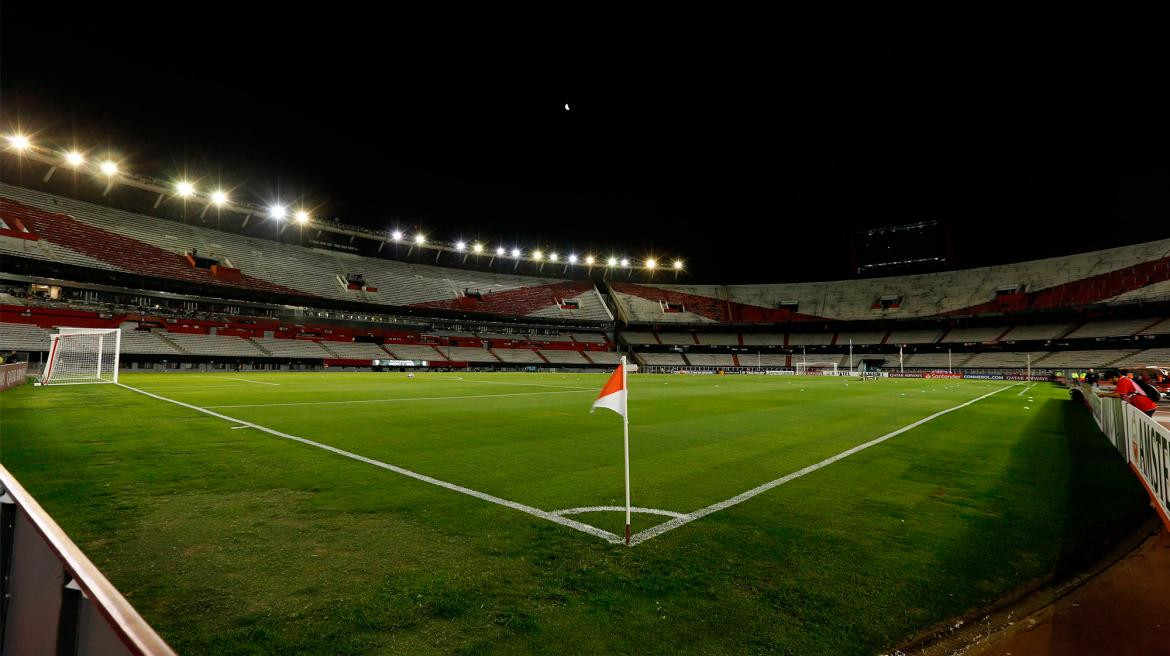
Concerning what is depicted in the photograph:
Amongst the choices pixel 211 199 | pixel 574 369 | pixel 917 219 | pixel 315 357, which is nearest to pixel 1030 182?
pixel 917 219

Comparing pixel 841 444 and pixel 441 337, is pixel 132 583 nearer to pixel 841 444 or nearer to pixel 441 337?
pixel 841 444

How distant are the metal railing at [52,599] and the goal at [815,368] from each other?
198ft

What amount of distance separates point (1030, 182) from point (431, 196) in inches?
2381

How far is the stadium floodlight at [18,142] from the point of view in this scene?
33562 mm

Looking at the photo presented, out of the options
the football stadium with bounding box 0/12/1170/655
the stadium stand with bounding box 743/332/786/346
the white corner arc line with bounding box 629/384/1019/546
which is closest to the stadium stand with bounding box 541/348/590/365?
the stadium stand with bounding box 743/332/786/346

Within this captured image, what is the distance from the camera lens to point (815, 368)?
60812 mm

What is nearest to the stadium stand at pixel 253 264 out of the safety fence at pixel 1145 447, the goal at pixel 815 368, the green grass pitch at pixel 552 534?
the goal at pixel 815 368

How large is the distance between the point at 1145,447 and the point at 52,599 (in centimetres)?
1001

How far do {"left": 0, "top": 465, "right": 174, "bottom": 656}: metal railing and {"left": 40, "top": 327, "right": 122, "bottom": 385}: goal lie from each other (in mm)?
24189

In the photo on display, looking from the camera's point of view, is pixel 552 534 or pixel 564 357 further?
pixel 564 357

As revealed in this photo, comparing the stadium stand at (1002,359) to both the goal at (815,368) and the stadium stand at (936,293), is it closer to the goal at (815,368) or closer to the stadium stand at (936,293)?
the stadium stand at (936,293)

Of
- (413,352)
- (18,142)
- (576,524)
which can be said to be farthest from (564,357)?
(576,524)

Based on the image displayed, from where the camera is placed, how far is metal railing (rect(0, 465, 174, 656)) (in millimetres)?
1140

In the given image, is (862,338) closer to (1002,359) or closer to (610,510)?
(1002,359)
